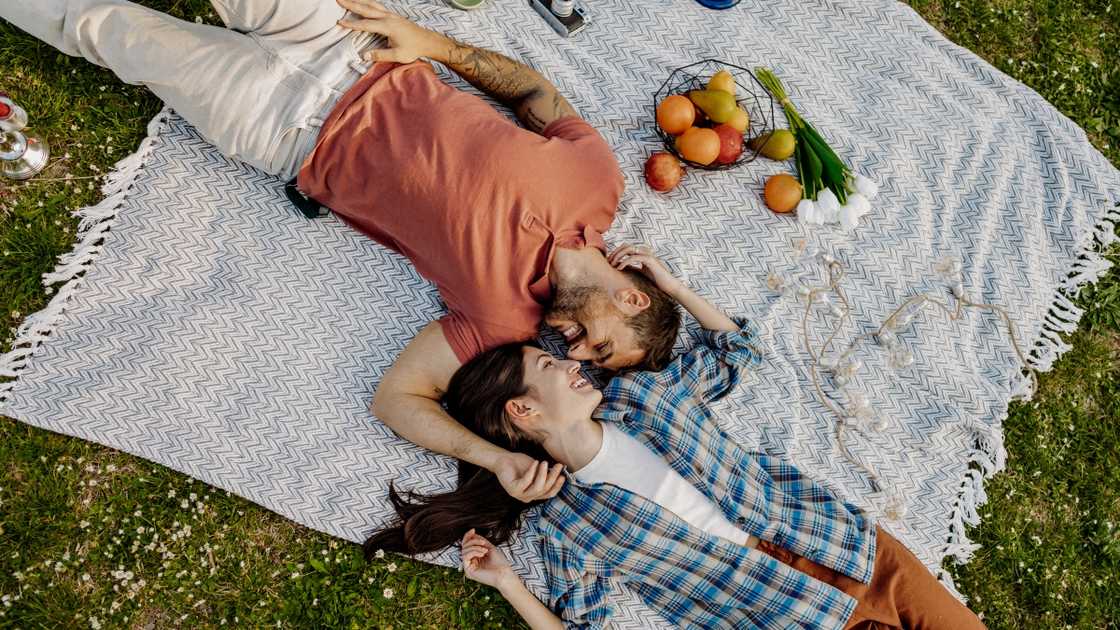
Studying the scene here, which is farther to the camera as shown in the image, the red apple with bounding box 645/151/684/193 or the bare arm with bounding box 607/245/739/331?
the red apple with bounding box 645/151/684/193

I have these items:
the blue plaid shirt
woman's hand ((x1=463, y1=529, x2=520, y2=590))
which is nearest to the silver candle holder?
woman's hand ((x1=463, y1=529, x2=520, y2=590))

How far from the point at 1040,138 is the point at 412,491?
13.6 feet

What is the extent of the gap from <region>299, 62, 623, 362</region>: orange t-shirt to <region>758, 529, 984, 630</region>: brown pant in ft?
5.92

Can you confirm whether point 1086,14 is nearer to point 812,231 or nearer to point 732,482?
point 812,231

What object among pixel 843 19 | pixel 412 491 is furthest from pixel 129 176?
pixel 843 19

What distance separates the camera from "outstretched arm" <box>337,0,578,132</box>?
371 cm

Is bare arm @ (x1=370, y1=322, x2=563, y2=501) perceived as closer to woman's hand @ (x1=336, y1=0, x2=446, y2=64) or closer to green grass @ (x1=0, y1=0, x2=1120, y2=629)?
green grass @ (x1=0, y1=0, x2=1120, y2=629)

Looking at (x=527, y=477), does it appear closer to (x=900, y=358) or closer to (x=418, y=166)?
(x=418, y=166)

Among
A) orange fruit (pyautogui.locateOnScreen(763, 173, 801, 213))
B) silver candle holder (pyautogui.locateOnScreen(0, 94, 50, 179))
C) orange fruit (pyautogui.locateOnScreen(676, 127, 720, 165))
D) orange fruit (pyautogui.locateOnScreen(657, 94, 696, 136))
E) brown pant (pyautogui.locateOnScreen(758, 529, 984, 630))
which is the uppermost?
orange fruit (pyautogui.locateOnScreen(657, 94, 696, 136))

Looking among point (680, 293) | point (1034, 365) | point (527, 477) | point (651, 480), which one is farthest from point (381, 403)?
point (1034, 365)

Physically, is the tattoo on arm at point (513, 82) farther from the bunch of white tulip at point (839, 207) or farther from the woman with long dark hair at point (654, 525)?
the bunch of white tulip at point (839, 207)

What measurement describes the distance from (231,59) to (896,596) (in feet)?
13.3

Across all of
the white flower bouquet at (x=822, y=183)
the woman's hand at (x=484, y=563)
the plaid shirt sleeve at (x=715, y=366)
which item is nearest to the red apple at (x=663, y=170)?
the white flower bouquet at (x=822, y=183)

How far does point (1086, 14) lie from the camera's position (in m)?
4.85
